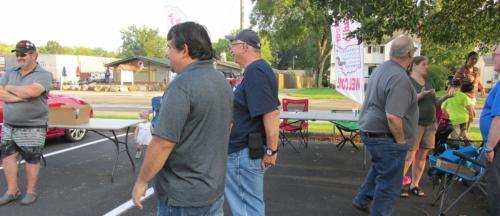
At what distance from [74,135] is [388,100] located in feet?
23.2

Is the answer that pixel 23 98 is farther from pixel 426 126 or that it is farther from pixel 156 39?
pixel 156 39

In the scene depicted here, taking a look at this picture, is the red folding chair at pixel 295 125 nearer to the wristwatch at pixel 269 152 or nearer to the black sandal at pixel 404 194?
the black sandal at pixel 404 194

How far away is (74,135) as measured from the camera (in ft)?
28.2

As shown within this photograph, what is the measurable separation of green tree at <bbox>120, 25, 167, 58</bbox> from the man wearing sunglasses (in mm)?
90058

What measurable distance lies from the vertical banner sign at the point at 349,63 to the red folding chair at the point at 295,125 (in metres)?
0.93

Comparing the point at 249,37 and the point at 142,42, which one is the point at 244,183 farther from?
the point at 142,42

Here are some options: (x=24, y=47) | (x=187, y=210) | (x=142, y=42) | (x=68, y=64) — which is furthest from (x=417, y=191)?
(x=142, y=42)

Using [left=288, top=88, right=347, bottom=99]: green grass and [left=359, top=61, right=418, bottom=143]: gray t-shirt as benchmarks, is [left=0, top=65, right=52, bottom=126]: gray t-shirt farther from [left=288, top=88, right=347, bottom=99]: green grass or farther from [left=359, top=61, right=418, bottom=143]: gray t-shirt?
[left=288, top=88, right=347, bottom=99]: green grass

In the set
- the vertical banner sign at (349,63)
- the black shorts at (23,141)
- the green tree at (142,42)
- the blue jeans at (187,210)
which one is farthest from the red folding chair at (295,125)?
the green tree at (142,42)

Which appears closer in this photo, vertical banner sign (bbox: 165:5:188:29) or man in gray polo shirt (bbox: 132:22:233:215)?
man in gray polo shirt (bbox: 132:22:233:215)

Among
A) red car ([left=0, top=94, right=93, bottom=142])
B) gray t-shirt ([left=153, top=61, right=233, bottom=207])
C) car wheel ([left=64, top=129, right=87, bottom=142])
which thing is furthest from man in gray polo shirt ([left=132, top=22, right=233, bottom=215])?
car wheel ([left=64, top=129, right=87, bottom=142])

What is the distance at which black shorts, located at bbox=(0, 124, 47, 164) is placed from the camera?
448cm

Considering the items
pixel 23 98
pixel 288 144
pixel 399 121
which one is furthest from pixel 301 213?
pixel 288 144

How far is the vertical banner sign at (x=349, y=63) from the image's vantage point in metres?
7.69
